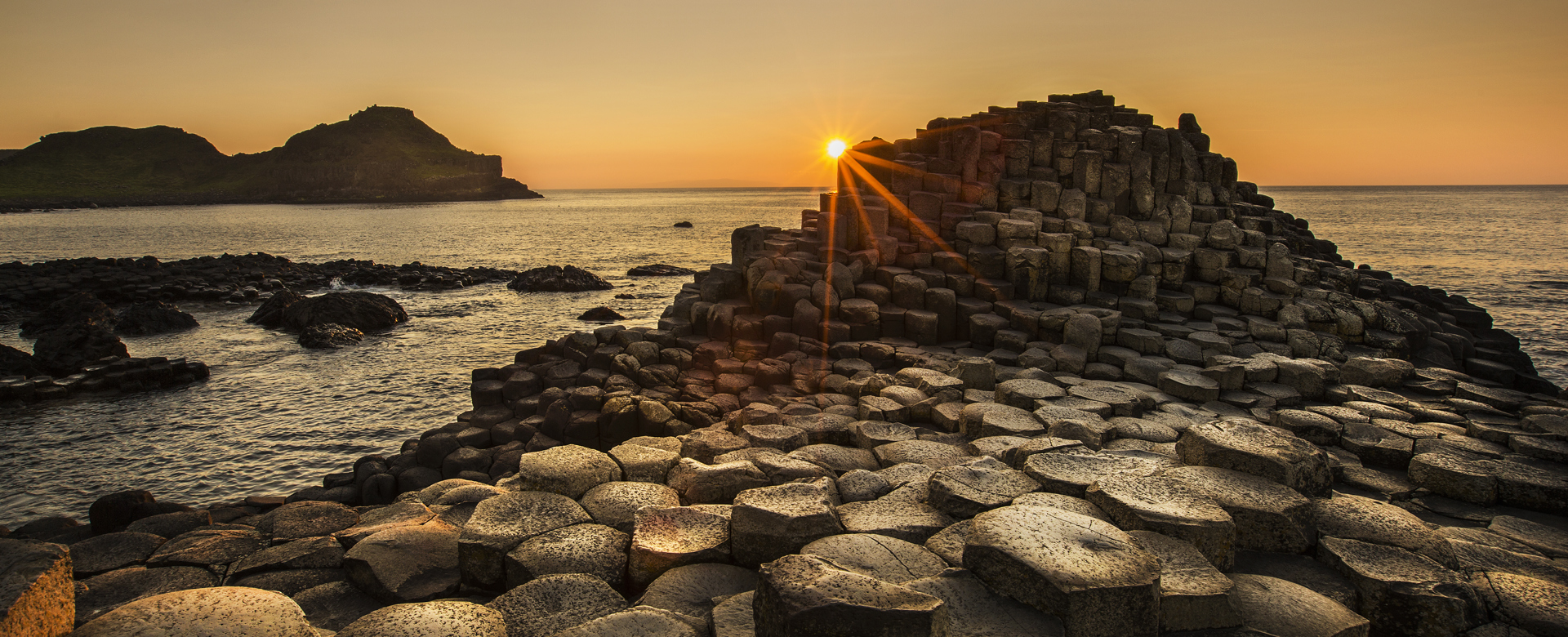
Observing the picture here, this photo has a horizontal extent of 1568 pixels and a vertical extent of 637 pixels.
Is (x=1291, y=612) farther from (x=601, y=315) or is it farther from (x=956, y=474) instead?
(x=601, y=315)

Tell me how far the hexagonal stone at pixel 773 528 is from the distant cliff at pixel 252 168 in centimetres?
17520

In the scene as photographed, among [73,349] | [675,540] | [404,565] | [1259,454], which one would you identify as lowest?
[73,349]

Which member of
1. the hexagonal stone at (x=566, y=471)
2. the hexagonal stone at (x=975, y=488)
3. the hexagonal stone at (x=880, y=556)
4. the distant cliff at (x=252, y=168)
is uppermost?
the distant cliff at (x=252, y=168)

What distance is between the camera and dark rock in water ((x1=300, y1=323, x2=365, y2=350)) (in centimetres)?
1895

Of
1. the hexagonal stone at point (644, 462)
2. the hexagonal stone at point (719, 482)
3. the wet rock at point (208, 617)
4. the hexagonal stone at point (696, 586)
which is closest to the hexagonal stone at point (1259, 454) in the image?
the hexagonal stone at point (719, 482)

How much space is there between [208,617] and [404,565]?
1311 millimetres

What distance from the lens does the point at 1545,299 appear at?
25.4 metres

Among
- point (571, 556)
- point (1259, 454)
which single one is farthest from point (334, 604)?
point (1259, 454)

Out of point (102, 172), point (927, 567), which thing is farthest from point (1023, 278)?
point (102, 172)

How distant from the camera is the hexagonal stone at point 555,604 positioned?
145 inches

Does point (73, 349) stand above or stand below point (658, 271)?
below

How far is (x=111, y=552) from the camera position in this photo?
5430 millimetres

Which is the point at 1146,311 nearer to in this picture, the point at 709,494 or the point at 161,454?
the point at 709,494

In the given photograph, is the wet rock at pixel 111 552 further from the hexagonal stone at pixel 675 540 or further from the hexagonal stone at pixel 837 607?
the hexagonal stone at pixel 837 607
